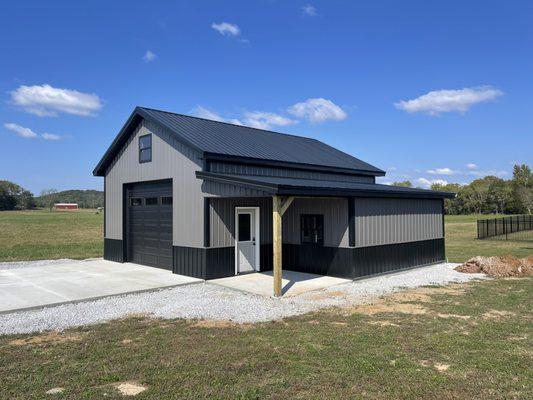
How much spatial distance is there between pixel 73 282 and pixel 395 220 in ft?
33.2

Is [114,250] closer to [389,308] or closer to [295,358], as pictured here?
[389,308]

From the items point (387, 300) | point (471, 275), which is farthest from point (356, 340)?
point (471, 275)

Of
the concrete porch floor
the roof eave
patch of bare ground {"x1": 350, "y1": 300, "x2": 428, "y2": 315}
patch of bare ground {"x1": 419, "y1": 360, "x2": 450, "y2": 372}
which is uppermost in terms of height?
the roof eave

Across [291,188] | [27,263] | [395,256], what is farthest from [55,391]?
[27,263]

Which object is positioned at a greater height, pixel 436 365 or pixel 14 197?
pixel 14 197

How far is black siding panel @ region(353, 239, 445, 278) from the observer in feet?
39.9

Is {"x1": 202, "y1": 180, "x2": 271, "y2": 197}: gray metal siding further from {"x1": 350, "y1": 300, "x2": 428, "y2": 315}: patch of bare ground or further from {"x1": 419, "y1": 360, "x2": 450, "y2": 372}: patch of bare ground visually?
{"x1": 419, "y1": 360, "x2": 450, "y2": 372}: patch of bare ground

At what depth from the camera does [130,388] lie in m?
4.77

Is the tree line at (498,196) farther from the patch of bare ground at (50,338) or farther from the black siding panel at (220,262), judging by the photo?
the patch of bare ground at (50,338)

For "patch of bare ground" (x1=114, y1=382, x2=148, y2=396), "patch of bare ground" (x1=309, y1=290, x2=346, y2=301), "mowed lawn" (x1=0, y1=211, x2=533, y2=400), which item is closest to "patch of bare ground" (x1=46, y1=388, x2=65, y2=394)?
"mowed lawn" (x1=0, y1=211, x2=533, y2=400)

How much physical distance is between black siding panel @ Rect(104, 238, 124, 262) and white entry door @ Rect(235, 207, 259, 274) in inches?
227

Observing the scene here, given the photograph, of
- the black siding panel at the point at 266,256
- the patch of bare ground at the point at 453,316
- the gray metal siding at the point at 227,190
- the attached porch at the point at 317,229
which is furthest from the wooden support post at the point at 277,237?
the black siding panel at the point at 266,256

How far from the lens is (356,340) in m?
6.40

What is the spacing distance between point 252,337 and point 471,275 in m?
9.04
